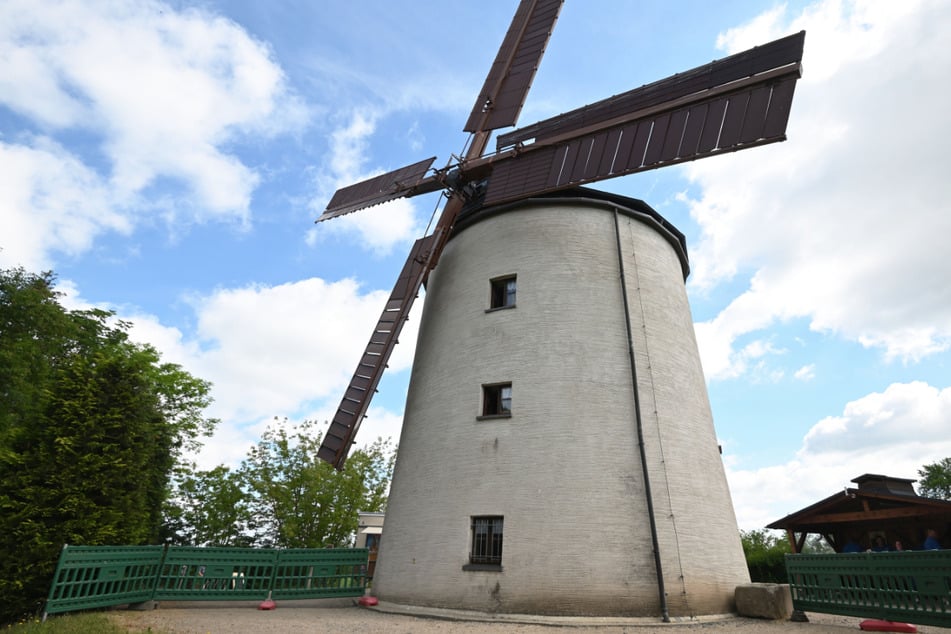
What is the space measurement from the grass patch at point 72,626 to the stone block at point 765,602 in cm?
1033

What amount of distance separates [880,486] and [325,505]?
26915 mm

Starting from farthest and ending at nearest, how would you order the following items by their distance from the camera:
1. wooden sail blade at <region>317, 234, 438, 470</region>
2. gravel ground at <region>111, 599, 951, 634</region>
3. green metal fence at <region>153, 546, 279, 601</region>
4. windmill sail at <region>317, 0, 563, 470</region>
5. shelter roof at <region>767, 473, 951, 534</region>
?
shelter roof at <region>767, 473, 951, 534</region>
windmill sail at <region>317, 0, 563, 470</region>
wooden sail blade at <region>317, 234, 438, 470</region>
green metal fence at <region>153, 546, 279, 601</region>
gravel ground at <region>111, 599, 951, 634</region>

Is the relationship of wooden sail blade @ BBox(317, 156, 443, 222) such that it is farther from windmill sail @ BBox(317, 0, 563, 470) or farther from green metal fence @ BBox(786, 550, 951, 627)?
green metal fence @ BBox(786, 550, 951, 627)

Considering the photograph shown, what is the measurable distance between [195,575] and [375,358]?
6.47m

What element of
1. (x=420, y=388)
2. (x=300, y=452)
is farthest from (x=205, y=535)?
(x=420, y=388)

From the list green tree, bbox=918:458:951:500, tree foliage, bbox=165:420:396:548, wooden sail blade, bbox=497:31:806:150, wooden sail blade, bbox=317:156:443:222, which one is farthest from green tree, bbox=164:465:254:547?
green tree, bbox=918:458:951:500

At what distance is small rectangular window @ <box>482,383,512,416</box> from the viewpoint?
11.8 meters

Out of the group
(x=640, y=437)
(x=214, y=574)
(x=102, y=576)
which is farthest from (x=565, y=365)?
(x=102, y=576)

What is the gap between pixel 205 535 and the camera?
31.1m

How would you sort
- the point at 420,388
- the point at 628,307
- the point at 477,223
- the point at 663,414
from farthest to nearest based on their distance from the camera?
the point at 477,223, the point at 420,388, the point at 628,307, the point at 663,414

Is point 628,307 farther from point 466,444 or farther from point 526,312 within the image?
point 466,444

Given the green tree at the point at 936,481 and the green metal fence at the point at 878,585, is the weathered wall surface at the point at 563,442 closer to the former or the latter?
the green metal fence at the point at 878,585

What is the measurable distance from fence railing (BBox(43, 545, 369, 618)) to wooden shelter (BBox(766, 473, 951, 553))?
48.6 ft

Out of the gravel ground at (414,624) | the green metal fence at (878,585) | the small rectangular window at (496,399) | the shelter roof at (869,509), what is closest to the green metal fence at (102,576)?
the gravel ground at (414,624)
